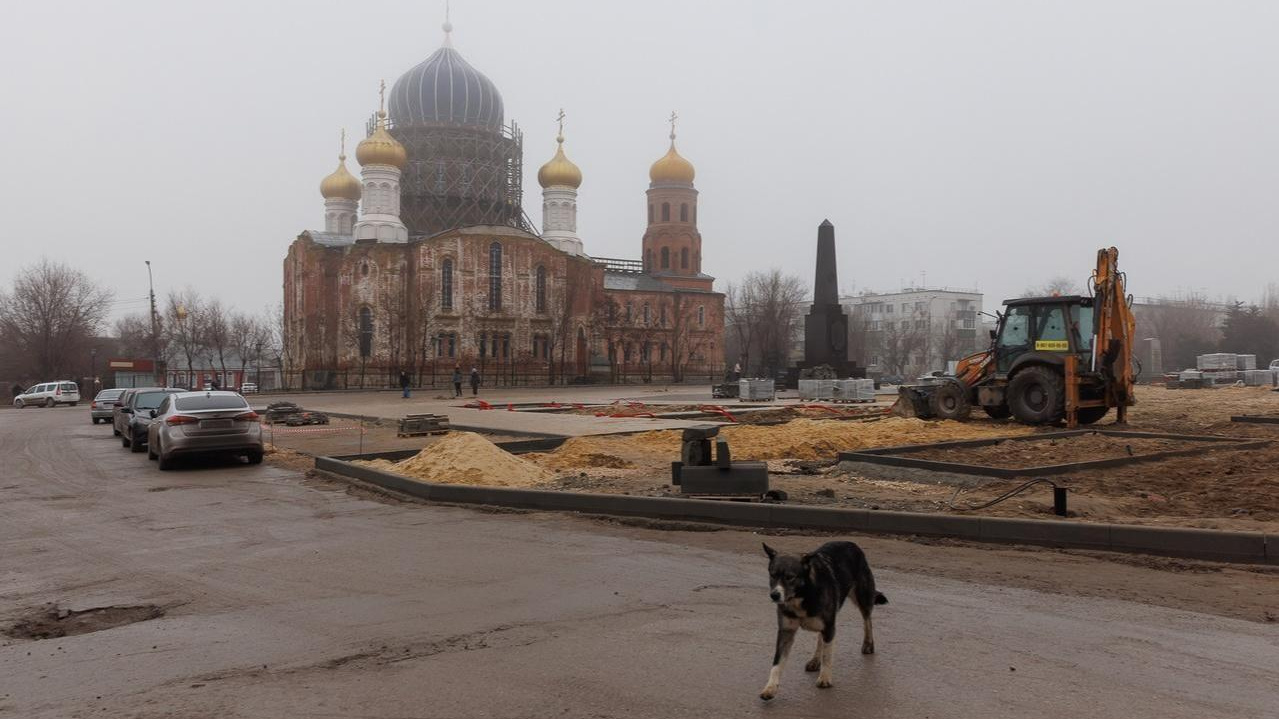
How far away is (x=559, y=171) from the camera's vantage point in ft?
253

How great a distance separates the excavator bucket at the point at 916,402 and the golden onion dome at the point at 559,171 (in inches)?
2316

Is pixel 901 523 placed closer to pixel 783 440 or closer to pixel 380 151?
pixel 783 440

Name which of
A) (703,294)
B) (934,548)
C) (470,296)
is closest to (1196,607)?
(934,548)

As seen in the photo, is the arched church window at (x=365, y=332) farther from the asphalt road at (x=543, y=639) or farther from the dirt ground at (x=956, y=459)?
the asphalt road at (x=543, y=639)

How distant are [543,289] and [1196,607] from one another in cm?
6627

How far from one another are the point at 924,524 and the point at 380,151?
211 ft

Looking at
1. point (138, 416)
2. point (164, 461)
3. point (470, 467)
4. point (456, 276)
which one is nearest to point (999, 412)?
point (470, 467)

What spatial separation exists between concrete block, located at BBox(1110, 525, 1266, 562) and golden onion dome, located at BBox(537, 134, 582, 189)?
2849 inches

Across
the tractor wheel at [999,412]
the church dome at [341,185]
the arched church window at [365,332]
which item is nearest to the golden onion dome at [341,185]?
the church dome at [341,185]

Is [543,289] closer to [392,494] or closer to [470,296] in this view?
[470,296]

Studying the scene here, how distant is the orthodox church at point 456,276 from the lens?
66062 mm

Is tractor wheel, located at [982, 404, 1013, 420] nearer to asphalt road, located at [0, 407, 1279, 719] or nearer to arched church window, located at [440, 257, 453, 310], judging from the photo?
asphalt road, located at [0, 407, 1279, 719]

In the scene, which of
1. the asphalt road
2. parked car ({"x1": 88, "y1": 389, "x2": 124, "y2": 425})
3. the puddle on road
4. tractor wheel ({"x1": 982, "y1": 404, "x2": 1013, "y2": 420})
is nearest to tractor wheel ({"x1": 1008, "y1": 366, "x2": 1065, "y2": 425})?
tractor wheel ({"x1": 982, "y1": 404, "x2": 1013, "y2": 420})

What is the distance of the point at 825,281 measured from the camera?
4716cm
